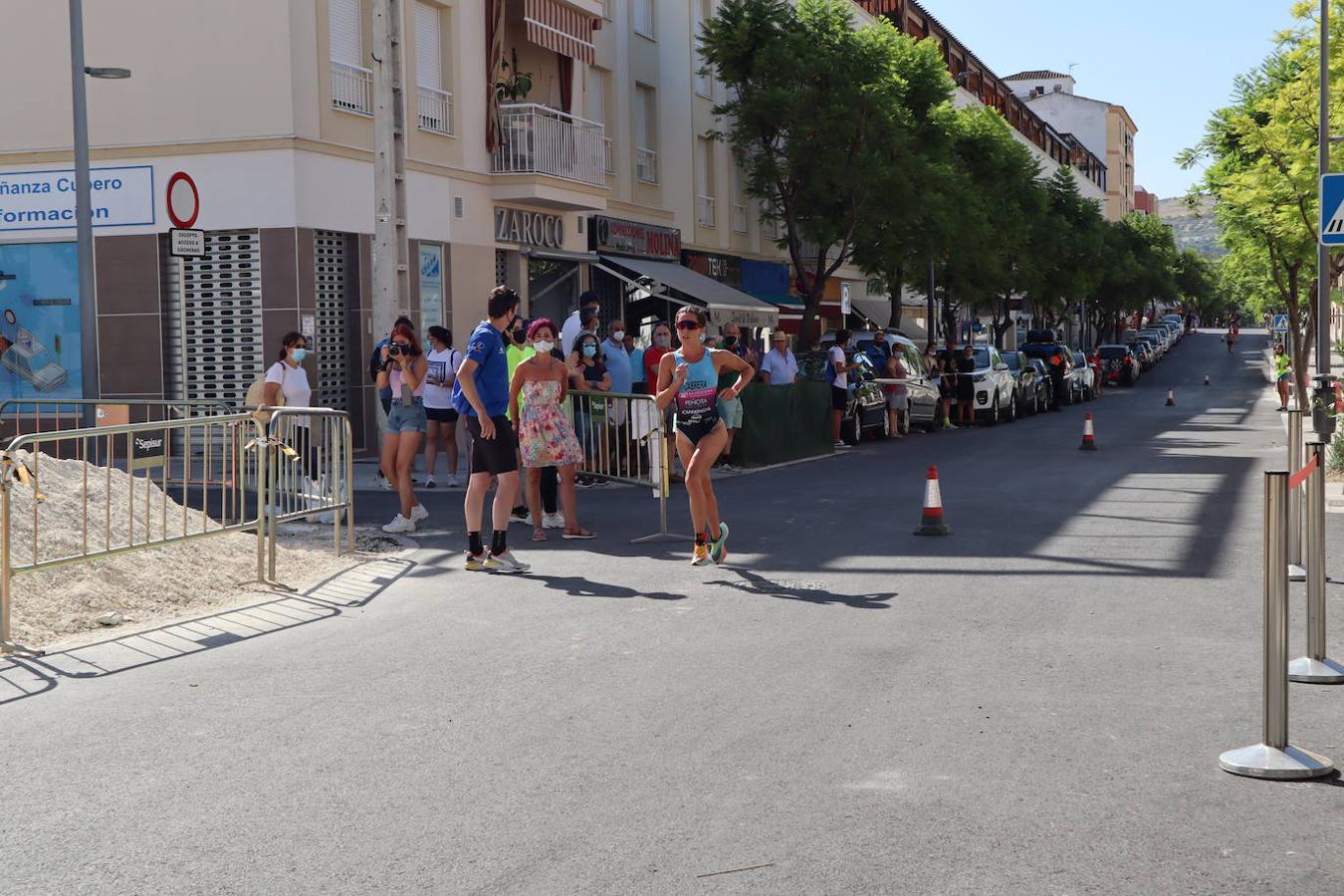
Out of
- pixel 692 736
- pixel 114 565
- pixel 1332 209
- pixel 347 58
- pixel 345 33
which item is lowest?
pixel 692 736

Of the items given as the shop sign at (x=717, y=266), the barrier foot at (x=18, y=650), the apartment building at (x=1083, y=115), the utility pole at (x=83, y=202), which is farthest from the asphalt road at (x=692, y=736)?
the apartment building at (x=1083, y=115)

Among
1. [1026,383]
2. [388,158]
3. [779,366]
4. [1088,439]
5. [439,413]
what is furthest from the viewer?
[1026,383]

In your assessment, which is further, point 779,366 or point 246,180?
point 779,366

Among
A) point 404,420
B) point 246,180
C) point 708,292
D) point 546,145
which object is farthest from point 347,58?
point 404,420

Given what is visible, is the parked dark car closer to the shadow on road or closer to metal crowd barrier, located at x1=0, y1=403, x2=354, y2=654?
metal crowd barrier, located at x1=0, y1=403, x2=354, y2=654

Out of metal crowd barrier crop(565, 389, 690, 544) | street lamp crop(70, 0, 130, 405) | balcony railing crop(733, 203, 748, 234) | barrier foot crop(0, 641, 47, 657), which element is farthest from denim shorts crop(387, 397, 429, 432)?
balcony railing crop(733, 203, 748, 234)

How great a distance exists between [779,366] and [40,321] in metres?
10.8

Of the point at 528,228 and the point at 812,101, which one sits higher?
the point at 812,101

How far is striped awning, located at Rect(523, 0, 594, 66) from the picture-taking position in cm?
2684

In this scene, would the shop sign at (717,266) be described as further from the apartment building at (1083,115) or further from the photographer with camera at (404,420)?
the apartment building at (1083,115)

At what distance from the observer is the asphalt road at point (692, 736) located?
4539 millimetres

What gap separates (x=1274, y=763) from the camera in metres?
5.39

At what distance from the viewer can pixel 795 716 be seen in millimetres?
6316

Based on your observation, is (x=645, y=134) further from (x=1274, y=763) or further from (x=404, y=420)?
(x=1274, y=763)
